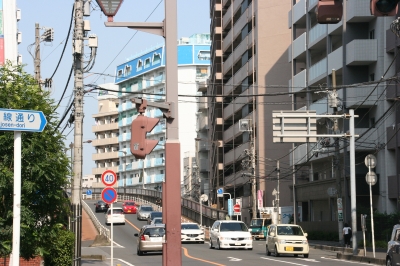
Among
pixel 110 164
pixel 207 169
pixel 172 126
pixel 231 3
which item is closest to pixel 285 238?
pixel 172 126

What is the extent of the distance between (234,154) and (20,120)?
7031 cm

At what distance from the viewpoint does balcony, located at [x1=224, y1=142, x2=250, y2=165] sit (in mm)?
77125

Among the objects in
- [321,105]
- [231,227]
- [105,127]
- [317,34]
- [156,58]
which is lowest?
[231,227]

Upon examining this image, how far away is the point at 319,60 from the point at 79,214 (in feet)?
120

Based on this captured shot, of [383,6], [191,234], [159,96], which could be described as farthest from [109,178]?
[159,96]

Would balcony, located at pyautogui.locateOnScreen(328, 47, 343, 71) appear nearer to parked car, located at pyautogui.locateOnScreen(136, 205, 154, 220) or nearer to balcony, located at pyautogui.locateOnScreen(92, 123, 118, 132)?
parked car, located at pyautogui.locateOnScreen(136, 205, 154, 220)

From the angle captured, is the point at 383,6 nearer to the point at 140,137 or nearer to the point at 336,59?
the point at 140,137

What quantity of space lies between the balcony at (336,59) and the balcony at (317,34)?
88.8 inches

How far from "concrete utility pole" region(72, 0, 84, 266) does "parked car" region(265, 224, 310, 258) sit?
11.7 meters

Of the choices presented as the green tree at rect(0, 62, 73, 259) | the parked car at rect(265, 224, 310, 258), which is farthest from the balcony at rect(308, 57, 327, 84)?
the green tree at rect(0, 62, 73, 259)

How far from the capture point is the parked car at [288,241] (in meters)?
34.6

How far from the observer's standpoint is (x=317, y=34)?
5562 cm

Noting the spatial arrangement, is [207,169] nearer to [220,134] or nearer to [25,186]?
[220,134]

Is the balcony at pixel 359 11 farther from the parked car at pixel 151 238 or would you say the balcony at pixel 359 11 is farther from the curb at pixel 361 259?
the parked car at pixel 151 238
